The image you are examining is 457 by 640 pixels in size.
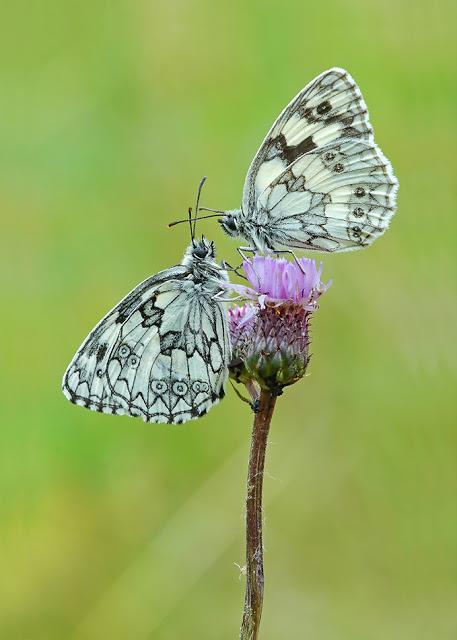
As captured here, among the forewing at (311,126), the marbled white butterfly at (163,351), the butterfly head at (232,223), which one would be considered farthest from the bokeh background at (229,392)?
the forewing at (311,126)

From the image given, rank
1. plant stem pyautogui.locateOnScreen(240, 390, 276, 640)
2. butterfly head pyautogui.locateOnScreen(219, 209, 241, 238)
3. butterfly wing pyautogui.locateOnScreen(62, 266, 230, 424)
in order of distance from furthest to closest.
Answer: butterfly head pyautogui.locateOnScreen(219, 209, 241, 238)
butterfly wing pyautogui.locateOnScreen(62, 266, 230, 424)
plant stem pyautogui.locateOnScreen(240, 390, 276, 640)

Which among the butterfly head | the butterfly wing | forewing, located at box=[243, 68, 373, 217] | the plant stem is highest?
forewing, located at box=[243, 68, 373, 217]

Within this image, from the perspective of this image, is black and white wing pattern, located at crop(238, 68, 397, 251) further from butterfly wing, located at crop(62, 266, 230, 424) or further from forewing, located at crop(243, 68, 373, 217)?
butterfly wing, located at crop(62, 266, 230, 424)

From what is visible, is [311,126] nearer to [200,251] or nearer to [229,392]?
[200,251]

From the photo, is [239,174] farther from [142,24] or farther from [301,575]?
[301,575]

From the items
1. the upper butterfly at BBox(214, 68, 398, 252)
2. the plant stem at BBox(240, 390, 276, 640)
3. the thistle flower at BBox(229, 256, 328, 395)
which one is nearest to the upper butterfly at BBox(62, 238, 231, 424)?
the thistle flower at BBox(229, 256, 328, 395)

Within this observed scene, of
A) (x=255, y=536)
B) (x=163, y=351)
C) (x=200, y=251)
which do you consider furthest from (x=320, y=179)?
(x=255, y=536)
